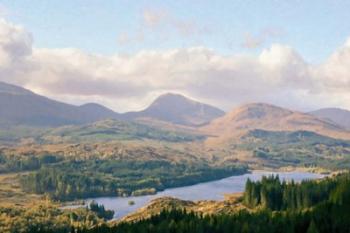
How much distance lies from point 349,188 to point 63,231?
350ft

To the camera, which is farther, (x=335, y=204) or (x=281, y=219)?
(x=335, y=204)

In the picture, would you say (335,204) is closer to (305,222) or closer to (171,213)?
(305,222)

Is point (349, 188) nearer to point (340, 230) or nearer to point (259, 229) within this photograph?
point (340, 230)

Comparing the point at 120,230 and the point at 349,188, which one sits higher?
the point at 349,188

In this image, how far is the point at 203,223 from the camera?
15350cm

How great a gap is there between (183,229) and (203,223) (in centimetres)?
891

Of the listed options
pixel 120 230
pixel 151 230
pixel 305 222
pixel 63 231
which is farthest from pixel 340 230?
pixel 63 231

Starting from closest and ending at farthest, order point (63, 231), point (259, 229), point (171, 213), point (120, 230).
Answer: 1. point (259, 229)
2. point (120, 230)
3. point (171, 213)
4. point (63, 231)

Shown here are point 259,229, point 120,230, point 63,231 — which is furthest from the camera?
point 63,231

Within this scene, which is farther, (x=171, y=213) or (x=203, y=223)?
(x=171, y=213)

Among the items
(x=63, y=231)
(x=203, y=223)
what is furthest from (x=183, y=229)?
(x=63, y=231)

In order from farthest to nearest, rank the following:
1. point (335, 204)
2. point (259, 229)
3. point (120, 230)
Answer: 1. point (335, 204)
2. point (120, 230)
3. point (259, 229)

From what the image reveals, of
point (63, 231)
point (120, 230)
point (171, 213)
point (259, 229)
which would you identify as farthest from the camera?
point (63, 231)

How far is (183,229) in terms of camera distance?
482ft
